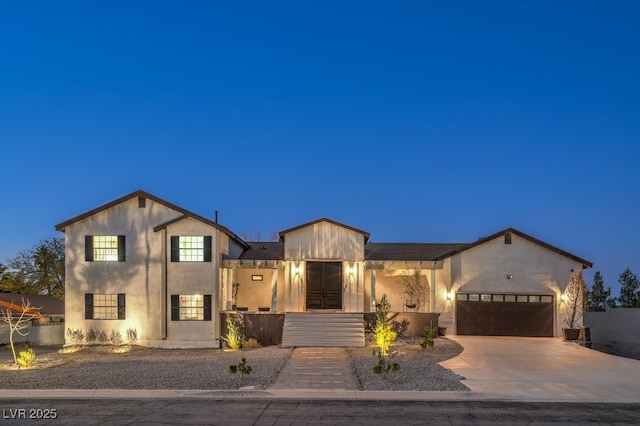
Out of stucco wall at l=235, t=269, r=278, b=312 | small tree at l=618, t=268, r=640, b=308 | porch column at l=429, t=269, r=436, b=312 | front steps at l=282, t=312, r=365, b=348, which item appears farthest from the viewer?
small tree at l=618, t=268, r=640, b=308

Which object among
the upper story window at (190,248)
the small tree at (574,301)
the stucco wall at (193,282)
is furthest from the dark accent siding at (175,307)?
the small tree at (574,301)

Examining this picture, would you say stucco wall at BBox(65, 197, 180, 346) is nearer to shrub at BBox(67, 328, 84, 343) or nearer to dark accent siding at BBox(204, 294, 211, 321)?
→ shrub at BBox(67, 328, 84, 343)

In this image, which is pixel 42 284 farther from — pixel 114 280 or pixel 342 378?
pixel 342 378

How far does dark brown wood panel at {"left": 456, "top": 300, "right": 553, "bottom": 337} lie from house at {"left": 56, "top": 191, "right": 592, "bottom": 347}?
1.9 inches

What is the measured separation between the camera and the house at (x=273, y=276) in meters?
22.8

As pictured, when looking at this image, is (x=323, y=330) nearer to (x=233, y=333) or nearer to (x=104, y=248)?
(x=233, y=333)

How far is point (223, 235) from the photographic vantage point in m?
24.2

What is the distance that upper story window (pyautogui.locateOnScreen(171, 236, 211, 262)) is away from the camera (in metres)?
23.1

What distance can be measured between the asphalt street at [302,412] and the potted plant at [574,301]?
43.7ft

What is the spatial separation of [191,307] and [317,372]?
31.7 feet

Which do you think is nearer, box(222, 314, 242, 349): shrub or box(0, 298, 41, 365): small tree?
box(0, 298, 41, 365): small tree

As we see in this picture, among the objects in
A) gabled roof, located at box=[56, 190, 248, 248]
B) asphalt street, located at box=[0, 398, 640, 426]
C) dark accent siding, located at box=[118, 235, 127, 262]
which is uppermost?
gabled roof, located at box=[56, 190, 248, 248]

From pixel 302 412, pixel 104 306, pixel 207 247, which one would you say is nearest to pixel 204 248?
pixel 207 247

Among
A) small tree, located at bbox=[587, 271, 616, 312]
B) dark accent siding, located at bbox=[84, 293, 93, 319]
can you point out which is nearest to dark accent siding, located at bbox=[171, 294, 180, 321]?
dark accent siding, located at bbox=[84, 293, 93, 319]
